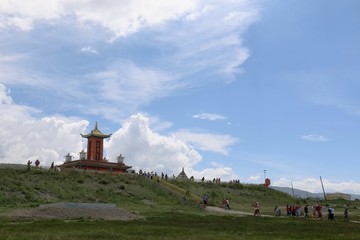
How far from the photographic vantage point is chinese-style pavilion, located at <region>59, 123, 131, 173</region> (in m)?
86.4

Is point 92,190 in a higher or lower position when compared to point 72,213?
higher

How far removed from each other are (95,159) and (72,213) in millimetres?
55440

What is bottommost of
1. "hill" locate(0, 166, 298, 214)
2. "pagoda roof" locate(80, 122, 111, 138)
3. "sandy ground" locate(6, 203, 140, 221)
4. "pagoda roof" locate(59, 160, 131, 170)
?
"sandy ground" locate(6, 203, 140, 221)

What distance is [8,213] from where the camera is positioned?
1420 inches

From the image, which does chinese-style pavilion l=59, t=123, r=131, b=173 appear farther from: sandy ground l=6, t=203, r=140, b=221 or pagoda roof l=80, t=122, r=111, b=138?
sandy ground l=6, t=203, r=140, b=221

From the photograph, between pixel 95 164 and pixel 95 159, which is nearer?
pixel 95 164

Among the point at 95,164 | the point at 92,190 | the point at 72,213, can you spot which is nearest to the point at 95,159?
the point at 95,164

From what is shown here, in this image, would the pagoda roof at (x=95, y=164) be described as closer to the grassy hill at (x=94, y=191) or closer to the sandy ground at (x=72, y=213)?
the grassy hill at (x=94, y=191)

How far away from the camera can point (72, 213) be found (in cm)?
3669

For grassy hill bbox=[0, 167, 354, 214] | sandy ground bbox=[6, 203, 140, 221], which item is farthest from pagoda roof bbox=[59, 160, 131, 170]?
sandy ground bbox=[6, 203, 140, 221]

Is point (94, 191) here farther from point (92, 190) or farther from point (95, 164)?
point (95, 164)

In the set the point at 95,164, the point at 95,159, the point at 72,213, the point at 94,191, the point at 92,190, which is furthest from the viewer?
the point at 95,159

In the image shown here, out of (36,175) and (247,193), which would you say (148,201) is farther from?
(247,193)

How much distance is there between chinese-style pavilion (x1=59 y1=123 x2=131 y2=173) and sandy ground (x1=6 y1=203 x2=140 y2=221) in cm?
4753
